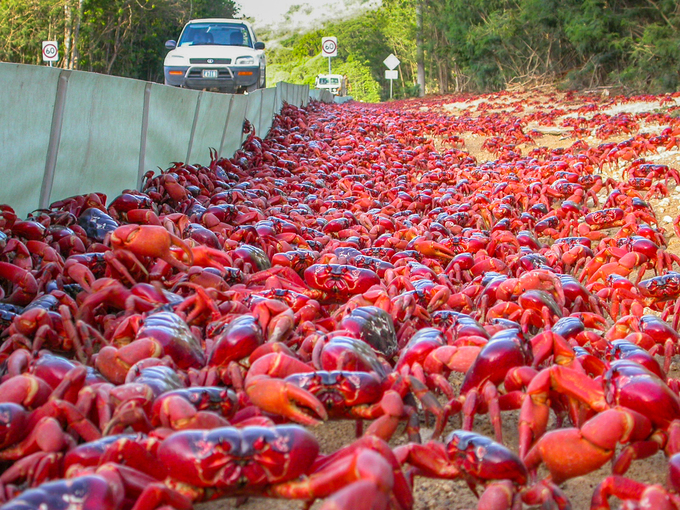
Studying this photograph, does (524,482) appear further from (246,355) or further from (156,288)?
(156,288)

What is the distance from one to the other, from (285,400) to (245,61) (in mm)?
14999

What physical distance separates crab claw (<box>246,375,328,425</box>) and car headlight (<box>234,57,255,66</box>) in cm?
1482

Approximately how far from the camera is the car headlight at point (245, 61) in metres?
15.7

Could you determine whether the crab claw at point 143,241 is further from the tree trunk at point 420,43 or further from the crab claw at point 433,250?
the tree trunk at point 420,43

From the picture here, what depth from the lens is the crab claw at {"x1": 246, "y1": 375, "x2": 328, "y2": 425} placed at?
6.26 feet

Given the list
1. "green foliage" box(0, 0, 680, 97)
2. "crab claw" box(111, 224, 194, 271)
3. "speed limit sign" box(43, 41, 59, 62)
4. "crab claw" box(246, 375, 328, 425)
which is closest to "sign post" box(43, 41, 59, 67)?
"speed limit sign" box(43, 41, 59, 62)

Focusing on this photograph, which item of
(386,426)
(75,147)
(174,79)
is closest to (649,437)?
(386,426)

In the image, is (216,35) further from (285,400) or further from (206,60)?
(285,400)

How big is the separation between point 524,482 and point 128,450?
1.16 metres

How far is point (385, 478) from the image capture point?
4.84ft

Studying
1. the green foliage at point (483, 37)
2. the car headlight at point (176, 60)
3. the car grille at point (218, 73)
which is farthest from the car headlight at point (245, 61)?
the green foliage at point (483, 37)

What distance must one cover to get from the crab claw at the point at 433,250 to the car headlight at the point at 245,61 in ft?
36.9

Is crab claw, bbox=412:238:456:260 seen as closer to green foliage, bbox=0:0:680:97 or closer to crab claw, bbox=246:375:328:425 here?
crab claw, bbox=246:375:328:425

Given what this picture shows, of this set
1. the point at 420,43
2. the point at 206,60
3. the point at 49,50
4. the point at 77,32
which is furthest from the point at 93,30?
the point at 420,43
